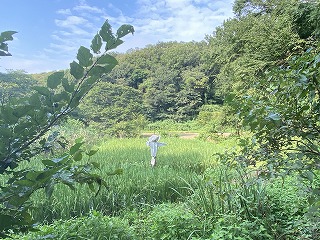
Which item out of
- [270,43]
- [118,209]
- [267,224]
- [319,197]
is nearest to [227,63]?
[270,43]

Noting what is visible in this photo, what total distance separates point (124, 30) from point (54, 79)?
164mm

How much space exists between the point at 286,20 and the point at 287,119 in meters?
7.29

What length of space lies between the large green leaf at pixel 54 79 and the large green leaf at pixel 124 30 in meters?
0.14

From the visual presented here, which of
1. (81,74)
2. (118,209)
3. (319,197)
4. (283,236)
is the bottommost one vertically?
(118,209)

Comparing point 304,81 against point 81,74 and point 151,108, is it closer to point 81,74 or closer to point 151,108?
point 81,74

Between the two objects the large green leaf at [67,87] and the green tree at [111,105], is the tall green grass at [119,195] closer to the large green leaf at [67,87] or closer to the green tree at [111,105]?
the large green leaf at [67,87]

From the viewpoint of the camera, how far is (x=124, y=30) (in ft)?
1.78

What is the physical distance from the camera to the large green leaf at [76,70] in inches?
22.2

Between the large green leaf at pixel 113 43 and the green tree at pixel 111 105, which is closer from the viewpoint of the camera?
the large green leaf at pixel 113 43

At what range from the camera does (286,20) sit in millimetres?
7320

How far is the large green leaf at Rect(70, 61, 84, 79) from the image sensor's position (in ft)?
1.85

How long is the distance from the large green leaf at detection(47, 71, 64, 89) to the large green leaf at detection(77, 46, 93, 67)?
4cm

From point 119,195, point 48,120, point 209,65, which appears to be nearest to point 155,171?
point 119,195

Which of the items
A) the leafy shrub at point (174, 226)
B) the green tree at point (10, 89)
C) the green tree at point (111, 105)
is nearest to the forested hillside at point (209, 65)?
the green tree at point (111, 105)
